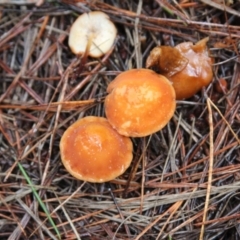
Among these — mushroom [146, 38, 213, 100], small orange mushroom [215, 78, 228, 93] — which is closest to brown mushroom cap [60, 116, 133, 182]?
mushroom [146, 38, 213, 100]

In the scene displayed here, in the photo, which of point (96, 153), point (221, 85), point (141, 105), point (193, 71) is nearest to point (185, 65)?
point (193, 71)

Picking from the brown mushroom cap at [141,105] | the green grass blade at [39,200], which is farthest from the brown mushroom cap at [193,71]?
the green grass blade at [39,200]

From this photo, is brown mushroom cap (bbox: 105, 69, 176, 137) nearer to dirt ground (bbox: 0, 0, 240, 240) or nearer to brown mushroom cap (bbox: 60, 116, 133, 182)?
brown mushroom cap (bbox: 60, 116, 133, 182)

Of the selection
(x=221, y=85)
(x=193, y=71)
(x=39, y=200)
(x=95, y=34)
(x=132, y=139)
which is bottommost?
(x=39, y=200)

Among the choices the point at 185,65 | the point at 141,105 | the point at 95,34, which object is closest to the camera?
the point at 141,105

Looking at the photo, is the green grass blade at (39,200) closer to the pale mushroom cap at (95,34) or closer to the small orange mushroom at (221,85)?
the pale mushroom cap at (95,34)

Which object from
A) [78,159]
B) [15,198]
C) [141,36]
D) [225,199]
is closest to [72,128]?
[78,159]

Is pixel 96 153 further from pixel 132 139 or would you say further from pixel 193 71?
pixel 193 71
